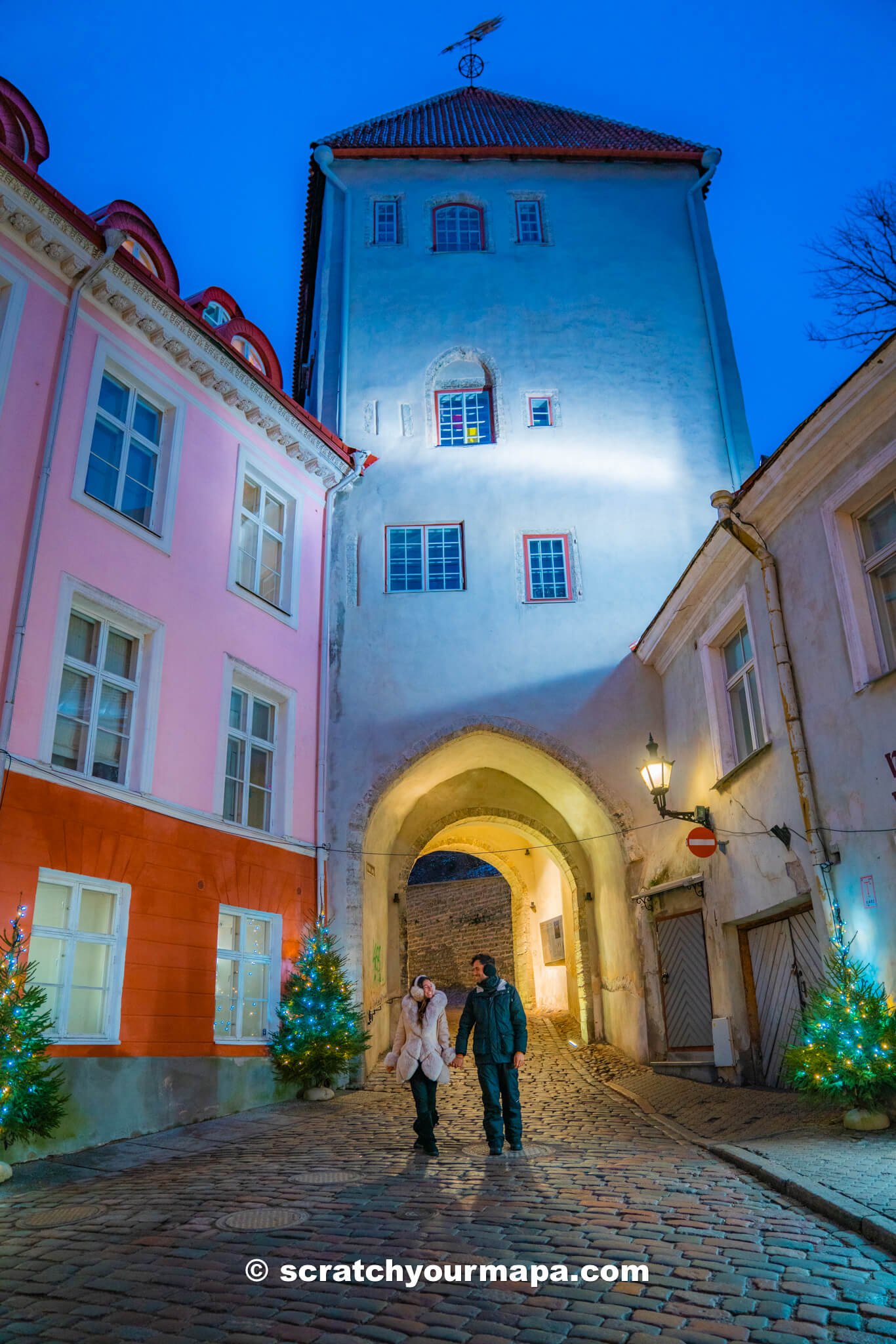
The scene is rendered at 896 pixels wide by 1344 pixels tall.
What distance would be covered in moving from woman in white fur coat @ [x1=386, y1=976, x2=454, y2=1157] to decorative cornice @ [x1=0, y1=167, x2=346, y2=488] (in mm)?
8660

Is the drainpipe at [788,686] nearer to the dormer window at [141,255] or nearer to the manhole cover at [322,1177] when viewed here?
the manhole cover at [322,1177]

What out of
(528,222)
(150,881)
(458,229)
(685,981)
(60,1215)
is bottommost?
(60,1215)

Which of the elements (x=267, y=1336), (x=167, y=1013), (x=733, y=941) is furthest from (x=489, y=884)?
(x=267, y=1336)

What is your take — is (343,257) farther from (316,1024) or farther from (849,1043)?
(849,1043)

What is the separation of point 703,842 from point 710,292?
11691mm

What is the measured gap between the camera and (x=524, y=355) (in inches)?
740

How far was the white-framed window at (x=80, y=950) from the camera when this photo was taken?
31.3 ft

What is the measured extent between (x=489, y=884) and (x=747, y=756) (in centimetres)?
1858

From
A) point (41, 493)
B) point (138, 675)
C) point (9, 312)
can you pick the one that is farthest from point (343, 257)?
point (138, 675)

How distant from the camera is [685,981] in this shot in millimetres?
14016

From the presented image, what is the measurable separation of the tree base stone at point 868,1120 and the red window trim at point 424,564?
414 inches

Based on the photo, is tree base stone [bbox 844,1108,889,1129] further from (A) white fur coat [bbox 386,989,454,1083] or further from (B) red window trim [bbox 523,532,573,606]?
(B) red window trim [bbox 523,532,573,606]

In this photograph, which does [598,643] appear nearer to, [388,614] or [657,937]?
[388,614]

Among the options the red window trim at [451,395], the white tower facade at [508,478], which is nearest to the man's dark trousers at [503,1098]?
the white tower facade at [508,478]
